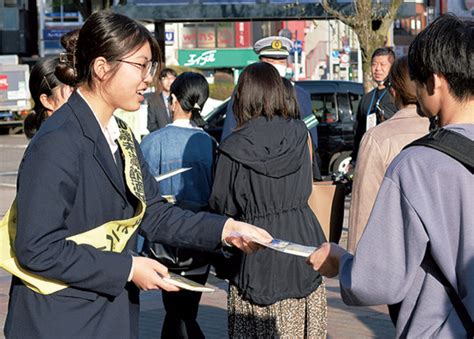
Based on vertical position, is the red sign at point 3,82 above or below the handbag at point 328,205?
below

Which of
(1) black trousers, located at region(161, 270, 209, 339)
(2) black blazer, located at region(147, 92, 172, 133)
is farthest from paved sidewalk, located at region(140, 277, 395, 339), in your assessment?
(2) black blazer, located at region(147, 92, 172, 133)

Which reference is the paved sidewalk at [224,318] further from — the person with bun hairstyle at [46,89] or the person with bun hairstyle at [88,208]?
the person with bun hairstyle at [88,208]

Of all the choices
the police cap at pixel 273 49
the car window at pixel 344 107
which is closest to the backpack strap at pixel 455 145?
the police cap at pixel 273 49

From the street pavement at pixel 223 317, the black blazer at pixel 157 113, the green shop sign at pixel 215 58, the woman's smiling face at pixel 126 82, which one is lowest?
the green shop sign at pixel 215 58

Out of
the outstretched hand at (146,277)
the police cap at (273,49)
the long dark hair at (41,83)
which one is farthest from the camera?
the police cap at (273,49)

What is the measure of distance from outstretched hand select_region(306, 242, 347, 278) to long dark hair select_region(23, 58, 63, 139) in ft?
6.48

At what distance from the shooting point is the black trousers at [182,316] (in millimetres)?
6277

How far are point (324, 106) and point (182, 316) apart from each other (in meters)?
10.9

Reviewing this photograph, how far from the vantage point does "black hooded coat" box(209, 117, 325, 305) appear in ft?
17.2

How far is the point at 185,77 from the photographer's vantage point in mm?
6766

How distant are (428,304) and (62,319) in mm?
1149

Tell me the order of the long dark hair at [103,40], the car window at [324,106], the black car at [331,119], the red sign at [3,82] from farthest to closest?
1. the red sign at [3,82]
2. the car window at [324,106]
3. the black car at [331,119]
4. the long dark hair at [103,40]

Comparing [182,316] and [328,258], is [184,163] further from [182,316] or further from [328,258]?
[328,258]

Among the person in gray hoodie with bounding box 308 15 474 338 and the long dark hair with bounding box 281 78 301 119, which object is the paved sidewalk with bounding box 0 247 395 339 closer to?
the long dark hair with bounding box 281 78 301 119
